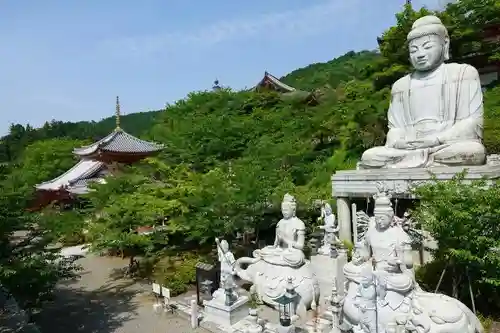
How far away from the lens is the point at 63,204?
24344mm

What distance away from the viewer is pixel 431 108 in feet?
34.7

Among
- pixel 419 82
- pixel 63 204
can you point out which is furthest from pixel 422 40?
pixel 63 204

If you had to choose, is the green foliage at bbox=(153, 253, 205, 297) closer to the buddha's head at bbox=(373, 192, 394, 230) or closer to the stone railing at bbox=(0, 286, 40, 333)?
the stone railing at bbox=(0, 286, 40, 333)

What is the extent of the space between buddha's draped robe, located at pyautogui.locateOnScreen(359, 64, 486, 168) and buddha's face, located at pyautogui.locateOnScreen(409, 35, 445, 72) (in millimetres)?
245

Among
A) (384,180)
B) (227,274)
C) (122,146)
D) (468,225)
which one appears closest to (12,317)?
(227,274)

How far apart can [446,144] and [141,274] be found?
9681 mm

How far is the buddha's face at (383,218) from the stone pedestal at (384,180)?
2.19 metres

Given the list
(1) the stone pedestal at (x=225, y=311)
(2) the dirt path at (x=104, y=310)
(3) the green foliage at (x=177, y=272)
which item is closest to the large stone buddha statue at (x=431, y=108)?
(1) the stone pedestal at (x=225, y=311)

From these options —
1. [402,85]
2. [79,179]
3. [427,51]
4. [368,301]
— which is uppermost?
[427,51]

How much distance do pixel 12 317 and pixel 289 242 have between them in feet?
18.8

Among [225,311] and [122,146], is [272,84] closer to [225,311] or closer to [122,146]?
[122,146]

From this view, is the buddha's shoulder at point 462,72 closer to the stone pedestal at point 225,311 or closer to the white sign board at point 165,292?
the stone pedestal at point 225,311

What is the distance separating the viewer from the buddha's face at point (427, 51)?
10.4 metres

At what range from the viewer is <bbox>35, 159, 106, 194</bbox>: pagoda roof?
23.8m
